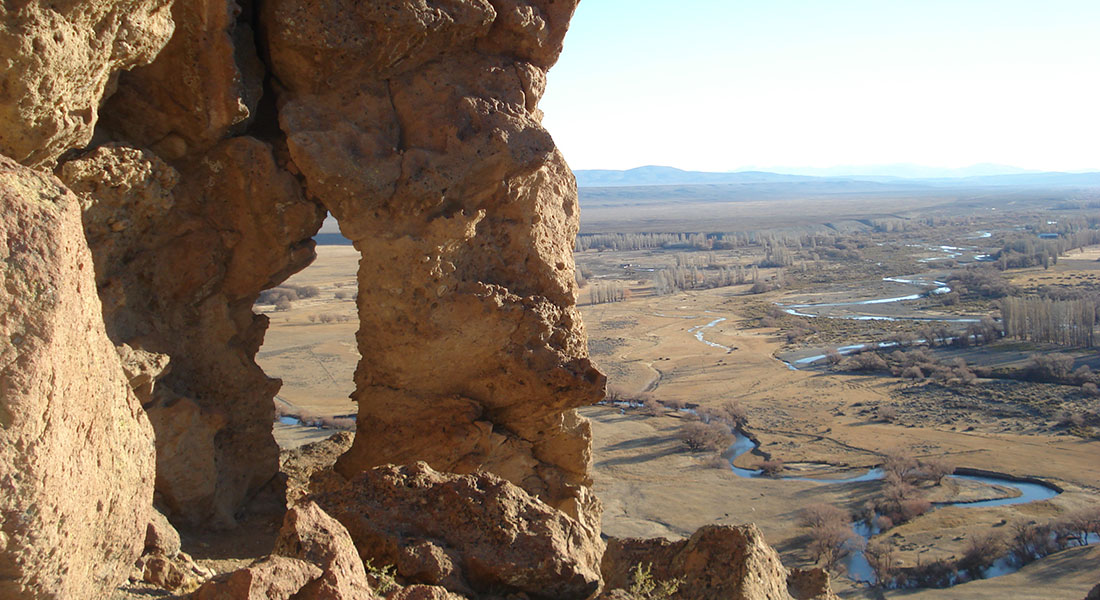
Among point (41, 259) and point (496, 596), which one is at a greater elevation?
point (41, 259)

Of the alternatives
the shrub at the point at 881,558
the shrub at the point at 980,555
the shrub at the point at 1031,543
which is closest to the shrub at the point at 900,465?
the shrub at the point at 1031,543

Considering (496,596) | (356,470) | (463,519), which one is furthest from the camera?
(356,470)

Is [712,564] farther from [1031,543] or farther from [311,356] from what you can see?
[311,356]

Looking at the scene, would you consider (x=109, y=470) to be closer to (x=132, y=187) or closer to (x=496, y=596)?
(x=496, y=596)

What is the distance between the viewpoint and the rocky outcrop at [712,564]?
6.83 m

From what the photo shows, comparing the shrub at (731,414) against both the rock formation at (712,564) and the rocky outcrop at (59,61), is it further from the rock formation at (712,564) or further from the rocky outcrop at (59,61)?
the rocky outcrop at (59,61)

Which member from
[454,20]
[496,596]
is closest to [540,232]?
[454,20]

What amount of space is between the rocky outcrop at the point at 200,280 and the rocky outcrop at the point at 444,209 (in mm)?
606

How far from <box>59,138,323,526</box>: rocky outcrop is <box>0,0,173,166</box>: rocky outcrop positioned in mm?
831

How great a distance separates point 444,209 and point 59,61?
398cm

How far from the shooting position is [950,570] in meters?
21.6

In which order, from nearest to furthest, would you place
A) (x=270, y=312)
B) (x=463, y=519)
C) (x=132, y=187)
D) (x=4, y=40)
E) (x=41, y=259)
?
(x=41, y=259) < (x=4, y=40) < (x=463, y=519) < (x=132, y=187) < (x=270, y=312)

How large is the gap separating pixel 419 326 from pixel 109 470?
4.40 metres

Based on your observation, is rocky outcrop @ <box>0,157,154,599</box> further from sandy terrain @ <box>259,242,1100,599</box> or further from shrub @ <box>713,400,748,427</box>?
shrub @ <box>713,400,748,427</box>
